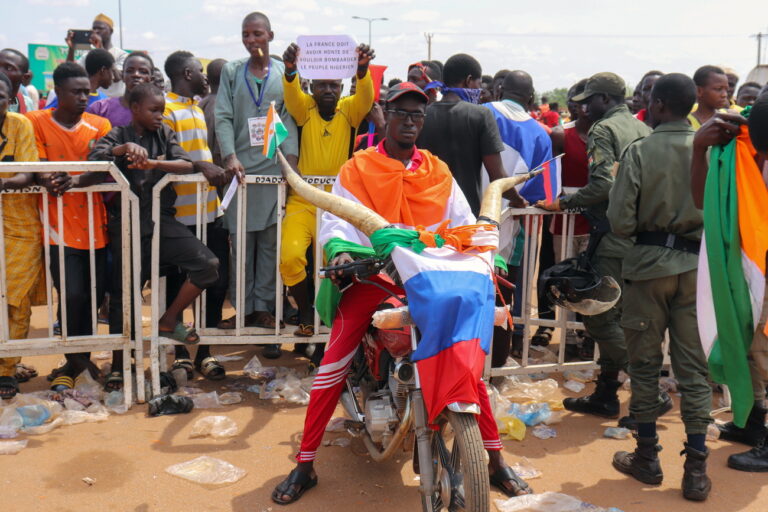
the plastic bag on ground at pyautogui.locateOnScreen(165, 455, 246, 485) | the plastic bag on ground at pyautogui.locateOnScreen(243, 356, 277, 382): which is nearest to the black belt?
→ the plastic bag on ground at pyautogui.locateOnScreen(165, 455, 246, 485)

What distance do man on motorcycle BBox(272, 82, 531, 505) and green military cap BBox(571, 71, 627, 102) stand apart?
215cm

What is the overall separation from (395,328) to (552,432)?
6.92 feet

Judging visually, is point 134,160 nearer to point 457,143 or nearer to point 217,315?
point 217,315

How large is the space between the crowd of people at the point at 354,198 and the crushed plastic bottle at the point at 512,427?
670 millimetres

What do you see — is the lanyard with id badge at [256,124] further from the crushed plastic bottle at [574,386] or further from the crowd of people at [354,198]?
the crushed plastic bottle at [574,386]

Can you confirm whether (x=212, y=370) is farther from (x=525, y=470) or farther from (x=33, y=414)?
(x=525, y=470)

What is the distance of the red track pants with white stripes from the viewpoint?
3.93 metres

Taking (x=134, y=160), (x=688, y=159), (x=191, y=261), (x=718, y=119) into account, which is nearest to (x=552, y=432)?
(x=688, y=159)

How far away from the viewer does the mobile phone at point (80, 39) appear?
31.5 ft

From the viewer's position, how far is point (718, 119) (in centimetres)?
330

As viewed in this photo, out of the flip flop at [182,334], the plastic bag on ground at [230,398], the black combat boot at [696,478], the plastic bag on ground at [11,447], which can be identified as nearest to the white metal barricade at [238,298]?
the flip flop at [182,334]

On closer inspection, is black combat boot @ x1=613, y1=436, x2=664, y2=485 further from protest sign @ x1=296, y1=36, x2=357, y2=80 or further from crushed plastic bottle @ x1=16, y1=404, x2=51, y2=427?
crushed plastic bottle @ x1=16, y1=404, x2=51, y2=427

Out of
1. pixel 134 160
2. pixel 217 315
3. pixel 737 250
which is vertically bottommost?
pixel 217 315

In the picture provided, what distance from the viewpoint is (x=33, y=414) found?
4840 millimetres
